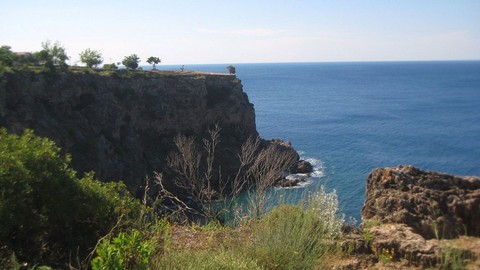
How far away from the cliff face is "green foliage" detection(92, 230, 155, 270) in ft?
104

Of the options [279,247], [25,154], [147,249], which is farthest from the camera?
[25,154]

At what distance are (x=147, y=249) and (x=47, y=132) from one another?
34903 mm

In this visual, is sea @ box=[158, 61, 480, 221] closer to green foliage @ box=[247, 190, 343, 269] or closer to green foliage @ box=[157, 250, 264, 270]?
green foliage @ box=[247, 190, 343, 269]

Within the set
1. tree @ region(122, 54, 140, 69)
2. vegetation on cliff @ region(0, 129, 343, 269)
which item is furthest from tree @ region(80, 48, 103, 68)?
vegetation on cliff @ region(0, 129, 343, 269)

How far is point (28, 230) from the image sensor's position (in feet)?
20.6

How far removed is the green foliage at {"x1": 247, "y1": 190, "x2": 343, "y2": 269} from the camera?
502cm

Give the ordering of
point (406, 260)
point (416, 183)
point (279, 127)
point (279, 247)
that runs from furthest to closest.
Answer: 1. point (279, 127)
2. point (416, 183)
3. point (406, 260)
4. point (279, 247)

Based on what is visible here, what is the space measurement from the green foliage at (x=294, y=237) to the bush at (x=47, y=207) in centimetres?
271

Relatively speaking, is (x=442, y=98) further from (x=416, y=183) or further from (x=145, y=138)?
(x=416, y=183)

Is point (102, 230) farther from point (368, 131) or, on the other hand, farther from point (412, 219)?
point (368, 131)

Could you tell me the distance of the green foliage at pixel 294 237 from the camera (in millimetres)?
5016

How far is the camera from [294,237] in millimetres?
5234

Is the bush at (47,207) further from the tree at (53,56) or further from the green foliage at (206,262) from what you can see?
the tree at (53,56)

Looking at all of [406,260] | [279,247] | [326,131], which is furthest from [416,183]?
[326,131]
